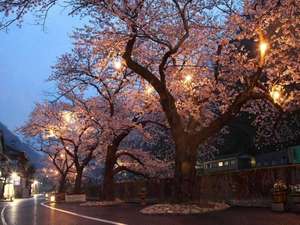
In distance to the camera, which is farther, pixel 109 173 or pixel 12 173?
pixel 12 173

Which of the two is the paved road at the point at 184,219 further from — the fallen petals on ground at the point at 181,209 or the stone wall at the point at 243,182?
the stone wall at the point at 243,182

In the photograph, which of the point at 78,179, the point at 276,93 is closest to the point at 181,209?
the point at 276,93

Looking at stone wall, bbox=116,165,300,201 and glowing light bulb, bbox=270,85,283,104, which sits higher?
glowing light bulb, bbox=270,85,283,104

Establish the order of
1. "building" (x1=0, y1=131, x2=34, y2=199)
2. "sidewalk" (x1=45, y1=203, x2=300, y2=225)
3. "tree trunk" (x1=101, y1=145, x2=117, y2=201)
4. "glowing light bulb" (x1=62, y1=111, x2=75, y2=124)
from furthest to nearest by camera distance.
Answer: "building" (x1=0, y1=131, x2=34, y2=199) → "glowing light bulb" (x1=62, y1=111, x2=75, y2=124) → "tree trunk" (x1=101, y1=145, x2=117, y2=201) → "sidewalk" (x1=45, y1=203, x2=300, y2=225)

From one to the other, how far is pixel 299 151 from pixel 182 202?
2165cm

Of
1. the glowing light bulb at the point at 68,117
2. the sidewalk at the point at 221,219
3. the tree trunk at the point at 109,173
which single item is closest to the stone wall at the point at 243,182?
the sidewalk at the point at 221,219

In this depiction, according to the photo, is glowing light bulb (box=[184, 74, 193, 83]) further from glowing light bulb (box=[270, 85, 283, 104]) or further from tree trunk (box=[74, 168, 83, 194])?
tree trunk (box=[74, 168, 83, 194])

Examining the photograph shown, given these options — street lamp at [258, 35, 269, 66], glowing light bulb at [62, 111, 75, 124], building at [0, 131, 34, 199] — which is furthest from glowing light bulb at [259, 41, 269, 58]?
building at [0, 131, 34, 199]

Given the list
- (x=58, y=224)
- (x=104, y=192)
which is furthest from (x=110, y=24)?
(x=104, y=192)

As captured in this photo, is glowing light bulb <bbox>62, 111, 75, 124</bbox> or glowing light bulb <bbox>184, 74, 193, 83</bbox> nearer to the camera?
glowing light bulb <bbox>184, 74, 193, 83</bbox>

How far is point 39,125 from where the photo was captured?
4638 centimetres

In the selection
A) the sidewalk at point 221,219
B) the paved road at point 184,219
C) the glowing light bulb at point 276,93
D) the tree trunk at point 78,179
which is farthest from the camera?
the tree trunk at point 78,179

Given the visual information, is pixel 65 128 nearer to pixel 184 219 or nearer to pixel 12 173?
pixel 184 219

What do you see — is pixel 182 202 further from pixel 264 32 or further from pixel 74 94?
pixel 74 94
